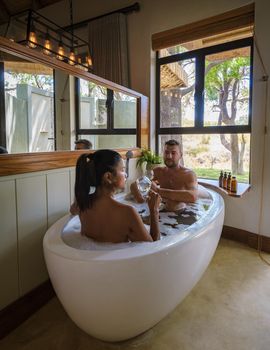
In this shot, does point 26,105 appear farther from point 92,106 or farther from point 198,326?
point 198,326

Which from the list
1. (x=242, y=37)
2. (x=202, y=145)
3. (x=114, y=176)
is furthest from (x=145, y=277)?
(x=242, y=37)

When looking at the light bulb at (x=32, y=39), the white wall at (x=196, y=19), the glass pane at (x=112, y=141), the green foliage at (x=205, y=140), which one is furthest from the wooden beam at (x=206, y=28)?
the light bulb at (x=32, y=39)

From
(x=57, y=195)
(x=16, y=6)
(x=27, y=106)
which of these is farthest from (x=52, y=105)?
(x=16, y=6)

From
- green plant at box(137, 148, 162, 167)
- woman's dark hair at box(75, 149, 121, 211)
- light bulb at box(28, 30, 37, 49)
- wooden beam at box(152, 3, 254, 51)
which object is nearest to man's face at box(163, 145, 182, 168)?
green plant at box(137, 148, 162, 167)

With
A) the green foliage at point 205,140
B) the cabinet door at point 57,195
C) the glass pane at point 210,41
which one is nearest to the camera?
the cabinet door at point 57,195

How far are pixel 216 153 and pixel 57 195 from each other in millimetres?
1959

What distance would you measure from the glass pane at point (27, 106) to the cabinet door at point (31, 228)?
0.76 ft

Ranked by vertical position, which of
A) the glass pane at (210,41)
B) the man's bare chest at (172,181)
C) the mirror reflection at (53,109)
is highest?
the glass pane at (210,41)

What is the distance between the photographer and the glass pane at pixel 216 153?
277cm

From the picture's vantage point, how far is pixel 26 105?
5.57ft

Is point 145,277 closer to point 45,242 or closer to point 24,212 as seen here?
point 45,242

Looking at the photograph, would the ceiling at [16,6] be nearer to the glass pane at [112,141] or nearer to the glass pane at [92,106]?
the glass pane at [92,106]

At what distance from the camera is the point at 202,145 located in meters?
3.06

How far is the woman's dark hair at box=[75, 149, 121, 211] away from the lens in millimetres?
1229
